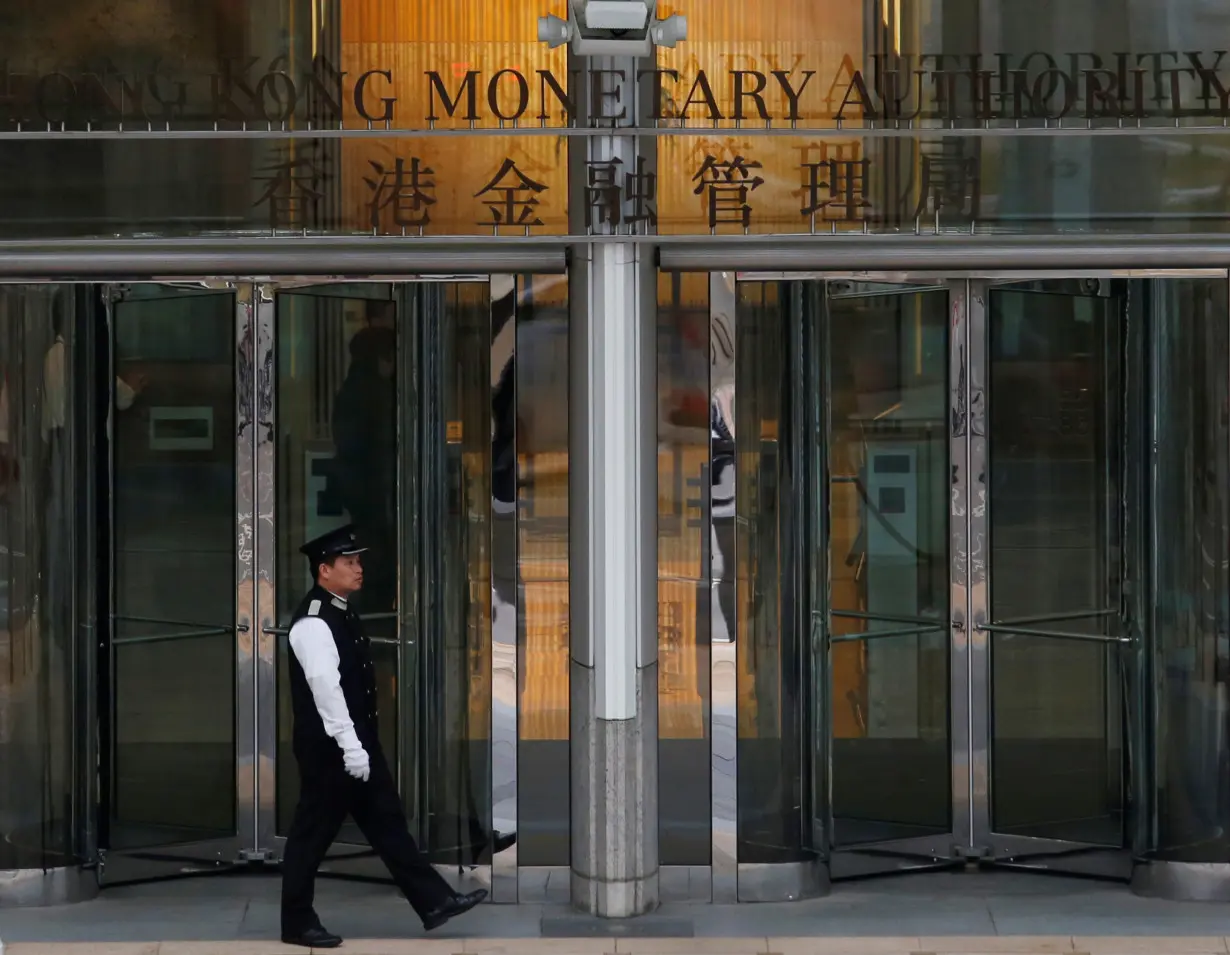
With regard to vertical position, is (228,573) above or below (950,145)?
below

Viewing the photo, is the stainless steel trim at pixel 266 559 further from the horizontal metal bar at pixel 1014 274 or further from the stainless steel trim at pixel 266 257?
the horizontal metal bar at pixel 1014 274

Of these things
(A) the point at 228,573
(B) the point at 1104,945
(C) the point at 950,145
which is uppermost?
(C) the point at 950,145

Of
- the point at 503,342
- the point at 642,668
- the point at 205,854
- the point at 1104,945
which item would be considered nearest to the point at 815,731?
the point at 642,668

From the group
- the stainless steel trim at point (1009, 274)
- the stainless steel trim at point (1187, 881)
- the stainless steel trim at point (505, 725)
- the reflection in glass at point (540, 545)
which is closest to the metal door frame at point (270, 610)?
the stainless steel trim at point (505, 725)

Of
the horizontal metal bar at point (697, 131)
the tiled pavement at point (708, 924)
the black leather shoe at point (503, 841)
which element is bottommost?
the tiled pavement at point (708, 924)

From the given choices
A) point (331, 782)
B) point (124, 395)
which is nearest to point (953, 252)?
point (331, 782)

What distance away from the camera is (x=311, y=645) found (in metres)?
8.30

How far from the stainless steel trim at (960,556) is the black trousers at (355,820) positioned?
2782 millimetres

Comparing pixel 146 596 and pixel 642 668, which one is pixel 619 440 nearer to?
pixel 642 668

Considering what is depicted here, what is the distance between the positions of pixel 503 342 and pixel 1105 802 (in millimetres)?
3750

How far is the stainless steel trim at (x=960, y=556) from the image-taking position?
995 cm

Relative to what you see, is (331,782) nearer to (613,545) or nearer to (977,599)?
(613,545)

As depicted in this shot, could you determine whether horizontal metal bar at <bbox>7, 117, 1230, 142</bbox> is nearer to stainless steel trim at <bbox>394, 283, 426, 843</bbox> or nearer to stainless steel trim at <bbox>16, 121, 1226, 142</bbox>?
stainless steel trim at <bbox>16, 121, 1226, 142</bbox>

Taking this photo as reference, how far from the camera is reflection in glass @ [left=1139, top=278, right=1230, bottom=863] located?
9.01 metres
